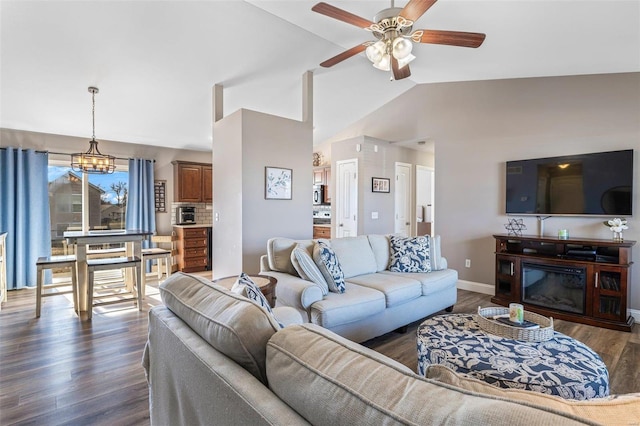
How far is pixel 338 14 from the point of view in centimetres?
230

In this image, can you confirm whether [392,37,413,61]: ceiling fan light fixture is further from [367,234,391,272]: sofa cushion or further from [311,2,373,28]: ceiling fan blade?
[367,234,391,272]: sofa cushion

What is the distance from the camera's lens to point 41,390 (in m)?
2.14

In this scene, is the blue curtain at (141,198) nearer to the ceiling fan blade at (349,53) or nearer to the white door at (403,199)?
the ceiling fan blade at (349,53)

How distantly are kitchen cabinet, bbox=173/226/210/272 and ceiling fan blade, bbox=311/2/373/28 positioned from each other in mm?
4720

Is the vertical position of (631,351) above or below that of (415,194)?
below

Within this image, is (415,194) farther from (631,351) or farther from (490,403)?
(490,403)

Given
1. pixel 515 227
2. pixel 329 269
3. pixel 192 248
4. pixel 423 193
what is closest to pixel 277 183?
pixel 329 269

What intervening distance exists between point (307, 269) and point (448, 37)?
7.12 feet

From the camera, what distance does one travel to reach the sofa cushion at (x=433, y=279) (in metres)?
3.26

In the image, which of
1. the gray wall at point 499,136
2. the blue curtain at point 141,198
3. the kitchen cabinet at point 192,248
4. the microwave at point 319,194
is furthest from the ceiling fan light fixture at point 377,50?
the blue curtain at point 141,198

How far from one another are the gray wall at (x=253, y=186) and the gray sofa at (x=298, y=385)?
2.65 metres

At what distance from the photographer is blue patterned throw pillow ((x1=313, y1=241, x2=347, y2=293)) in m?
2.81

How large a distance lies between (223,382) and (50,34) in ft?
12.0

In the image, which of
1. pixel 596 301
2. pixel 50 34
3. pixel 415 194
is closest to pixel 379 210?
pixel 415 194
